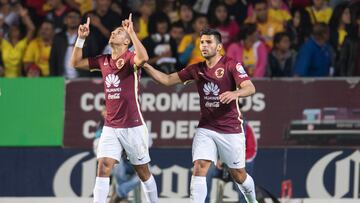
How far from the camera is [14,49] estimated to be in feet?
66.7

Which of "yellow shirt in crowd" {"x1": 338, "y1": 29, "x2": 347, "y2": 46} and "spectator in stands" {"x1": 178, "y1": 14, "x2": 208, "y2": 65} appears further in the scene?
"yellow shirt in crowd" {"x1": 338, "y1": 29, "x2": 347, "y2": 46}

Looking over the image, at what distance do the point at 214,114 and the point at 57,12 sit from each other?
613cm

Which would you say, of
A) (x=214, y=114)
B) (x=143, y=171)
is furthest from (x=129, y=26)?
(x=143, y=171)

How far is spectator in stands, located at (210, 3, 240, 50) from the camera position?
20667mm

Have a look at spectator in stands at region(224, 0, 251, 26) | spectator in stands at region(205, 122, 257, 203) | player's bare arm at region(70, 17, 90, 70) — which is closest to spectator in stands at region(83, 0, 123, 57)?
spectator in stands at region(224, 0, 251, 26)

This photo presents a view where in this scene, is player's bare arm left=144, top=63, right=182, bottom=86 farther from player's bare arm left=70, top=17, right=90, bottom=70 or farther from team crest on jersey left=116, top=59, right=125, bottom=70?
player's bare arm left=70, top=17, right=90, bottom=70

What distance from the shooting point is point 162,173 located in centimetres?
1917

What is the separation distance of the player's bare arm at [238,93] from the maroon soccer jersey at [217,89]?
216mm

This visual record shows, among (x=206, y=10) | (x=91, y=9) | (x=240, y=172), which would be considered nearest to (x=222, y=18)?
(x=206, y=10)

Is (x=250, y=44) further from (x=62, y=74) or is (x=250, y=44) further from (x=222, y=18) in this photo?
(x=62, y=74)

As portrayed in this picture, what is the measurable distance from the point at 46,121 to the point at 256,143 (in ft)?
10.1

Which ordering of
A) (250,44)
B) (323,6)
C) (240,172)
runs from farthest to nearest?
1. (323,6)
2. (250,44)
3. (240,172)

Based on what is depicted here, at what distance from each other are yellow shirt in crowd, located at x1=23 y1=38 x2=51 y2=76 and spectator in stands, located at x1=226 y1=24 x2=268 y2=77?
9.13 feet

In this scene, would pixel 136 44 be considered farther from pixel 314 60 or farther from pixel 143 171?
pixel 314 60
